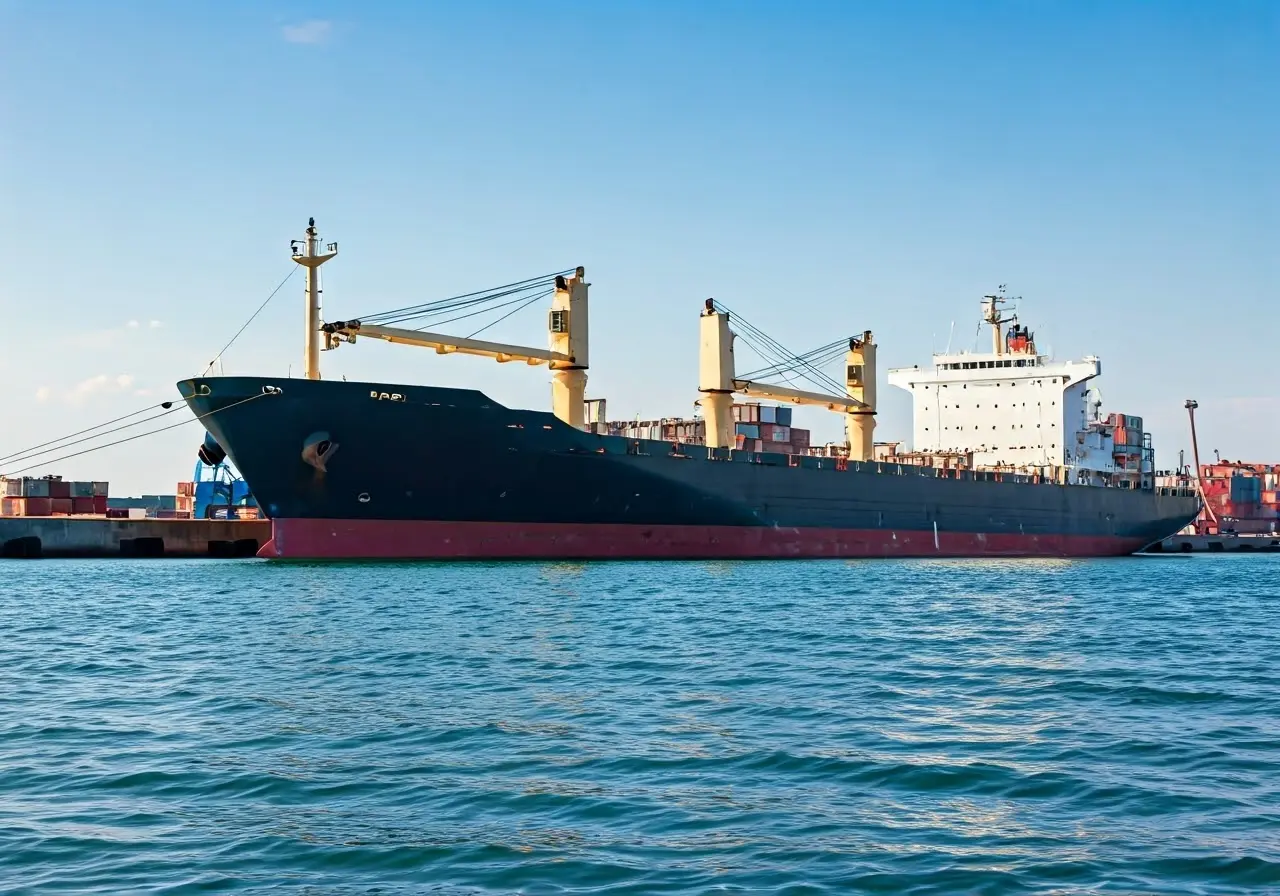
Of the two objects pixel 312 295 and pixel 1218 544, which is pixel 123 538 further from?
pixel 1218 544

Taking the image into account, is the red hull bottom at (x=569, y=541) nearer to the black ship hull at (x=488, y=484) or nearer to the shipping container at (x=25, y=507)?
the black ship hull at (x=488, y=484)

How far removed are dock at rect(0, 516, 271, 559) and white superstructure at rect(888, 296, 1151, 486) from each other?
2777 centimetres

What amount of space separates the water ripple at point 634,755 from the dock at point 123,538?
25.3m

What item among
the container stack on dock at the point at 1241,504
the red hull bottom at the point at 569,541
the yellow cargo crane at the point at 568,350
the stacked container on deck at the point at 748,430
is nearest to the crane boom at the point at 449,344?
the yellow cargo crane at the point at 568,350

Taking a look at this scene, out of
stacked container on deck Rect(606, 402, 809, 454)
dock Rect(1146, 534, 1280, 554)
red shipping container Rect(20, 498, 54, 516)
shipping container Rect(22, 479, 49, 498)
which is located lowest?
dock Rect(1146, 534, 1280, 554)

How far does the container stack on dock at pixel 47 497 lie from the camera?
155ft

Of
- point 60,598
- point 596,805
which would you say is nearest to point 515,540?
point 60,598

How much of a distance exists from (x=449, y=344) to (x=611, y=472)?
536 cm

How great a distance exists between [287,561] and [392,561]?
284cm

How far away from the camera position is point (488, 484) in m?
30.7

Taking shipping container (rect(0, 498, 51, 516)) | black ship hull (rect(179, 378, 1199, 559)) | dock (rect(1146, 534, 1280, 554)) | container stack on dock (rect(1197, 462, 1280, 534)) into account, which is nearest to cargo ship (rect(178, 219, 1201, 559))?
black ship hull (rect(179, 378, 1199, 559))

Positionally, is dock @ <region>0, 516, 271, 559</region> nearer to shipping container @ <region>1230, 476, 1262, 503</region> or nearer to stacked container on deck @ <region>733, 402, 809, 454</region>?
stacked container on deck @ <region>733, 402, 809, 454</region>

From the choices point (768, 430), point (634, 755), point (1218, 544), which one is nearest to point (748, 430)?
point (768, 430)

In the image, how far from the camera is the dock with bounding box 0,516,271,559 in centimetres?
4131
